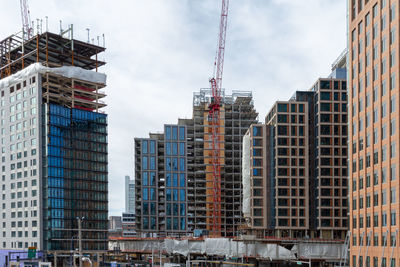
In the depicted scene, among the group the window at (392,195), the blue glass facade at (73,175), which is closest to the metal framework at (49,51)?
the blue glass facade at (73,175)

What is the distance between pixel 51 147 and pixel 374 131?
379ft

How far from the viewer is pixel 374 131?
89375mm

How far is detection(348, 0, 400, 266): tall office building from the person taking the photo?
81.7 meters

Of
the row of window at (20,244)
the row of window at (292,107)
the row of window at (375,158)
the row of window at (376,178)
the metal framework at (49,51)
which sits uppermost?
the metal framework at (49,51)

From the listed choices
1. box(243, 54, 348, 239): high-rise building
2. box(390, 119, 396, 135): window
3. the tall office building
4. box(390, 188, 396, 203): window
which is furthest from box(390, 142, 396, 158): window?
box(243, 54, 348, 239): high-rise building

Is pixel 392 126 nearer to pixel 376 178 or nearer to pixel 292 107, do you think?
pixel 376 178

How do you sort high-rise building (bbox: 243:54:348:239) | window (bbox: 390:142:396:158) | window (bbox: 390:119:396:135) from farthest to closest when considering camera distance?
high-rise building (bbox: 243:54:348:239), window (bbox: 390:119:396:135), window (bbox: 390:142:396:158)

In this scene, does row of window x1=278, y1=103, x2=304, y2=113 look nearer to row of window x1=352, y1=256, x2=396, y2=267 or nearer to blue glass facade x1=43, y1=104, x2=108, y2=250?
blue glass facade x1=43, y1=104, x2=108, y2=250

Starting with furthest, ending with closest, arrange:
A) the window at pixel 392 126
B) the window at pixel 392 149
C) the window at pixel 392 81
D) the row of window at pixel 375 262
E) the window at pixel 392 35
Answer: the window at pixel 392 35 → the window at pixel 392 81 → the window at pixel 392 126 → the window at pixel 392 149 → the row of window at pixel 375 262

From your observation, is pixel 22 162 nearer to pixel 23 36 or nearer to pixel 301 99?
pixel 23 36

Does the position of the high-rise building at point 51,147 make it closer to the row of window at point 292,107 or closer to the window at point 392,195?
the row of window at point 292,107

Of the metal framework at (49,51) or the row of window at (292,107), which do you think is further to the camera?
the metal framework at (49,51)

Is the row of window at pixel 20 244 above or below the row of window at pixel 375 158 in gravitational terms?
below

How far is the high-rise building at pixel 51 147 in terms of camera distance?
175250 millimetres
